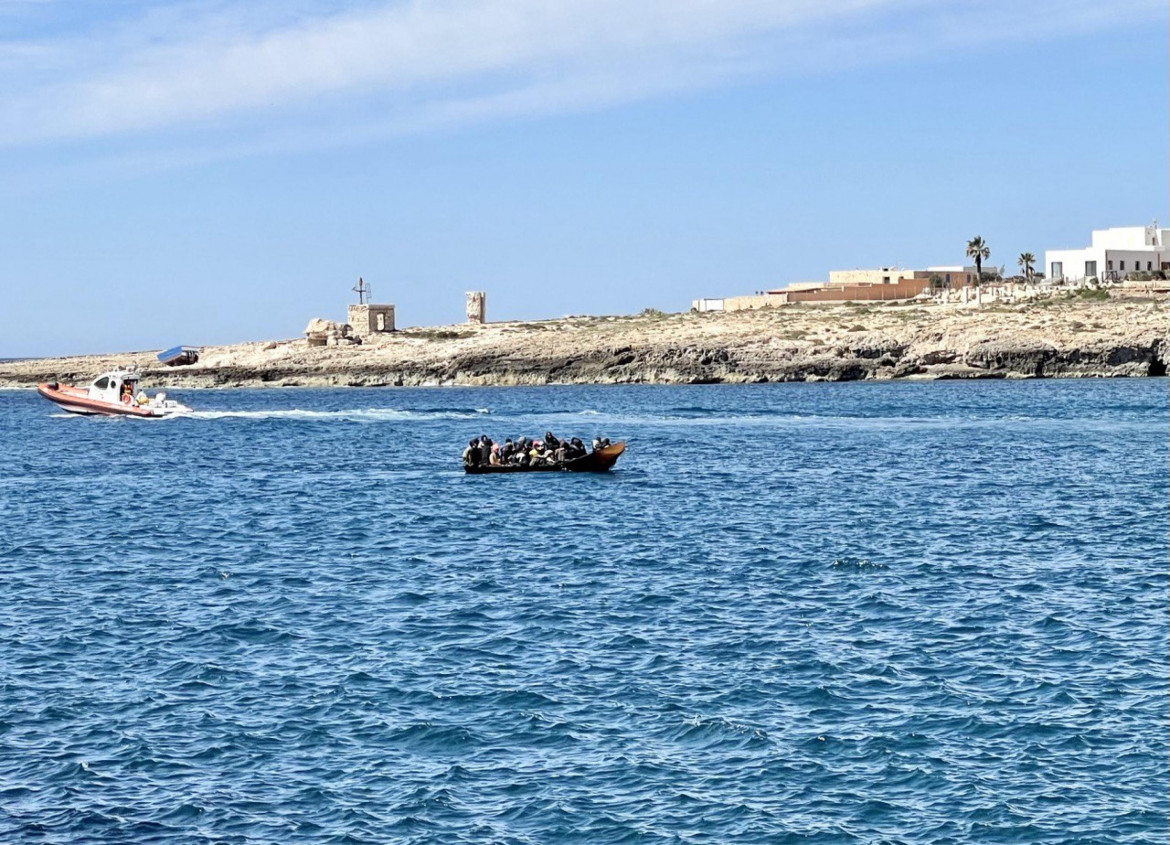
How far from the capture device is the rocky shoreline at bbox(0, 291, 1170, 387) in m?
139

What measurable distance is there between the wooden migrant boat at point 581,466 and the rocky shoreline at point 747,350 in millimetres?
86158

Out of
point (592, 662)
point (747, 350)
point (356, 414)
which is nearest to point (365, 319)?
point (747, 350)

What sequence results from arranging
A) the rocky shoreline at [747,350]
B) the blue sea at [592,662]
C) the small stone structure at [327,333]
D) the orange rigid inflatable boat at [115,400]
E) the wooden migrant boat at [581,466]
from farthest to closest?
the small stone structure at [327,333], the rocky shoreline at [747,350], the orange rigid inflatable boat at [115,400], the wooden migrant boat at [581,466], the blue sea at [592,662]

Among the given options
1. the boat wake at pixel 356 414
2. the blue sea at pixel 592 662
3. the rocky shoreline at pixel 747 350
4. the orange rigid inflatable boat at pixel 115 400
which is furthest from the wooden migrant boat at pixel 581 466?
the rocky shoreline at pixel 747 350

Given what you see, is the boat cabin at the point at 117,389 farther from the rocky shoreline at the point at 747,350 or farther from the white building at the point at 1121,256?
the white building at the point at 1121,256

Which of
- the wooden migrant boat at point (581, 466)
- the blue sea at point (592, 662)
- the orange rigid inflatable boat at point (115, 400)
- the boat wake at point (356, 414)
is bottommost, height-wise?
the blue sea at point (592, 662)

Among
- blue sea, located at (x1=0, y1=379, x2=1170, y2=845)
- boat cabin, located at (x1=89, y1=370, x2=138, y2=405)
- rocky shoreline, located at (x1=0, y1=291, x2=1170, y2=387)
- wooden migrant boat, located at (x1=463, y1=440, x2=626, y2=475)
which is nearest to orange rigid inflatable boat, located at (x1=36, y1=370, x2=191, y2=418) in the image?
boat cabin, located at (x1=89, y1=370, x2=138, y2=405)

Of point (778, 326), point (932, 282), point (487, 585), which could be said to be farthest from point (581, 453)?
point (932, 282)

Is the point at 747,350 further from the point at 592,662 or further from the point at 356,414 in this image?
the point at 592,662

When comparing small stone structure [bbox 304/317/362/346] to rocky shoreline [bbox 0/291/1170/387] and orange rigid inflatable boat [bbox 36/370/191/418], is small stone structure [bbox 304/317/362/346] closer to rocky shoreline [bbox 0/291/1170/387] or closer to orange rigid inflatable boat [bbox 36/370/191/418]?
rocky shoreline [bbox 0/291/1170/387]

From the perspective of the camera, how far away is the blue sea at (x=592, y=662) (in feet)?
64.4

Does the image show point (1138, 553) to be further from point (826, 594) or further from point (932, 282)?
point (932, 282)

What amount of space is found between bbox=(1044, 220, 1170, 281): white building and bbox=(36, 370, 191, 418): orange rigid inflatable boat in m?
119

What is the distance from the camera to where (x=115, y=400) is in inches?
4013
